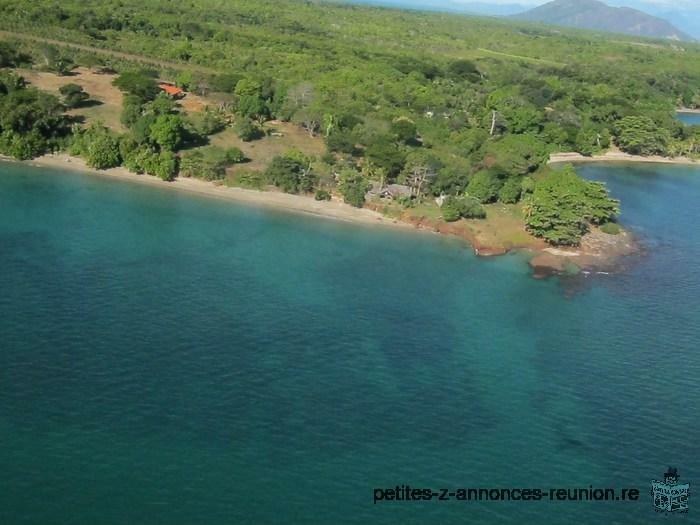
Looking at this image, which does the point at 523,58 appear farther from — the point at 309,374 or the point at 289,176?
the point at 309,374

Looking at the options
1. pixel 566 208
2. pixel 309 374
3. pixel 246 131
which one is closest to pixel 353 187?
pixel 246 131

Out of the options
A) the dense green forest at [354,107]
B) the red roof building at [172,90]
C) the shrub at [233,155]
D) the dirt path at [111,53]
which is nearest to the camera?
the dense green forest at [354,107]

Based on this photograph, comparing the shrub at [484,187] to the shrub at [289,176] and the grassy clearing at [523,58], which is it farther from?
the grassy clearing at [523,58]

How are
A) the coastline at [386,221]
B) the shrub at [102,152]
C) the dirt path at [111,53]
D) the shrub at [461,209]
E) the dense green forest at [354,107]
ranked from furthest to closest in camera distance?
the dirt path at [111,53], the dense green forest at [354,107], the shrub at [102,152], the shrub at [461,209], the coastline at [386,221]

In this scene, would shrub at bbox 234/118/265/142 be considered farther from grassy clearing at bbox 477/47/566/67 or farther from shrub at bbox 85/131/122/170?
grassy clearing at bbox 477/47/566/67

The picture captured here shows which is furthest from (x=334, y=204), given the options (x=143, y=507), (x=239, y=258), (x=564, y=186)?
(x=143, y=507)

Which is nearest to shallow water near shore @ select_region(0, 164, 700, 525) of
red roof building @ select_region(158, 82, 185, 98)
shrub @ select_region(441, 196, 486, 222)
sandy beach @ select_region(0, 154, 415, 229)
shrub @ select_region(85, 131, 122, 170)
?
sandy beach @ select_region(0, 154, 415, 229)

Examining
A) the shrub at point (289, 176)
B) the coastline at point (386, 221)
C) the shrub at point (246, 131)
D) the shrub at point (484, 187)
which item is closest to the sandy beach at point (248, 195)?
the coastline at point (386, 221)

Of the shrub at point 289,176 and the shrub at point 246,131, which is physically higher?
the shrub at point 246,131
